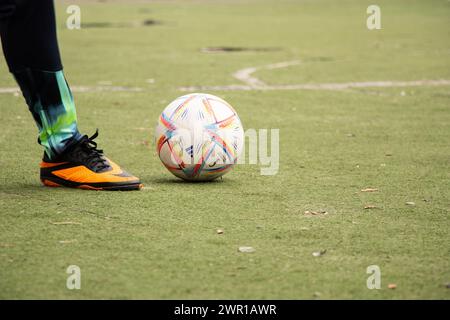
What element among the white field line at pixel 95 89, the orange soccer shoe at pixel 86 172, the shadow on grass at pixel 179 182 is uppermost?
the orange soccer shoe at pixel 86 172

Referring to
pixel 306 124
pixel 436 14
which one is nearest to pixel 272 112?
pixel 306 124

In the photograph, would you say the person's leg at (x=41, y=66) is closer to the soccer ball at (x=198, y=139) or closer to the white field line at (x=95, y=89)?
the soccer ball at (x=198, y=139)

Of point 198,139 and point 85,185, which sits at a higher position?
point 198,139

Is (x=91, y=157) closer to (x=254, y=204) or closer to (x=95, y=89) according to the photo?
(x=254, y=204)

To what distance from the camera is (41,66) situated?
5.33m

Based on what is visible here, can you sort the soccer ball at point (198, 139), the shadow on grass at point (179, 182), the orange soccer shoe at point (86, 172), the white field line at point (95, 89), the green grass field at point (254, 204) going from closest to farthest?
the green grass field at point (254, 204), the orange soccer shoe at point (86, 172), the soccer ball at point (198, 139), the shadow on grass at point (179, 182), the white field line at point (95, 89)

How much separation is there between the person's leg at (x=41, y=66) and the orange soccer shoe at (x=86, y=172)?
6 cm

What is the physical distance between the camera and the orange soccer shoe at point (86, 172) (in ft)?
18.1

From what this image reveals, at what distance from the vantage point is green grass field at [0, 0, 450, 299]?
12.6 ft

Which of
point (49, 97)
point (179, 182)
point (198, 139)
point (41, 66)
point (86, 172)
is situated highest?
point (41, 66)

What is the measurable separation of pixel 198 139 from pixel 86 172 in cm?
76

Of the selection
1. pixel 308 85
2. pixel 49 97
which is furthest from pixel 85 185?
pixel 308 85

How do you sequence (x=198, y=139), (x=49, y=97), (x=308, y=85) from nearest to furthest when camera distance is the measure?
1. (x=49, y=97)
2. (x=198, y=139)
3. (x=308, y=85)

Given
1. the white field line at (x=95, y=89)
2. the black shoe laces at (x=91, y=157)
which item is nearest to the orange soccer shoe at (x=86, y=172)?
the black shoe laces at (x=91, y=157)
